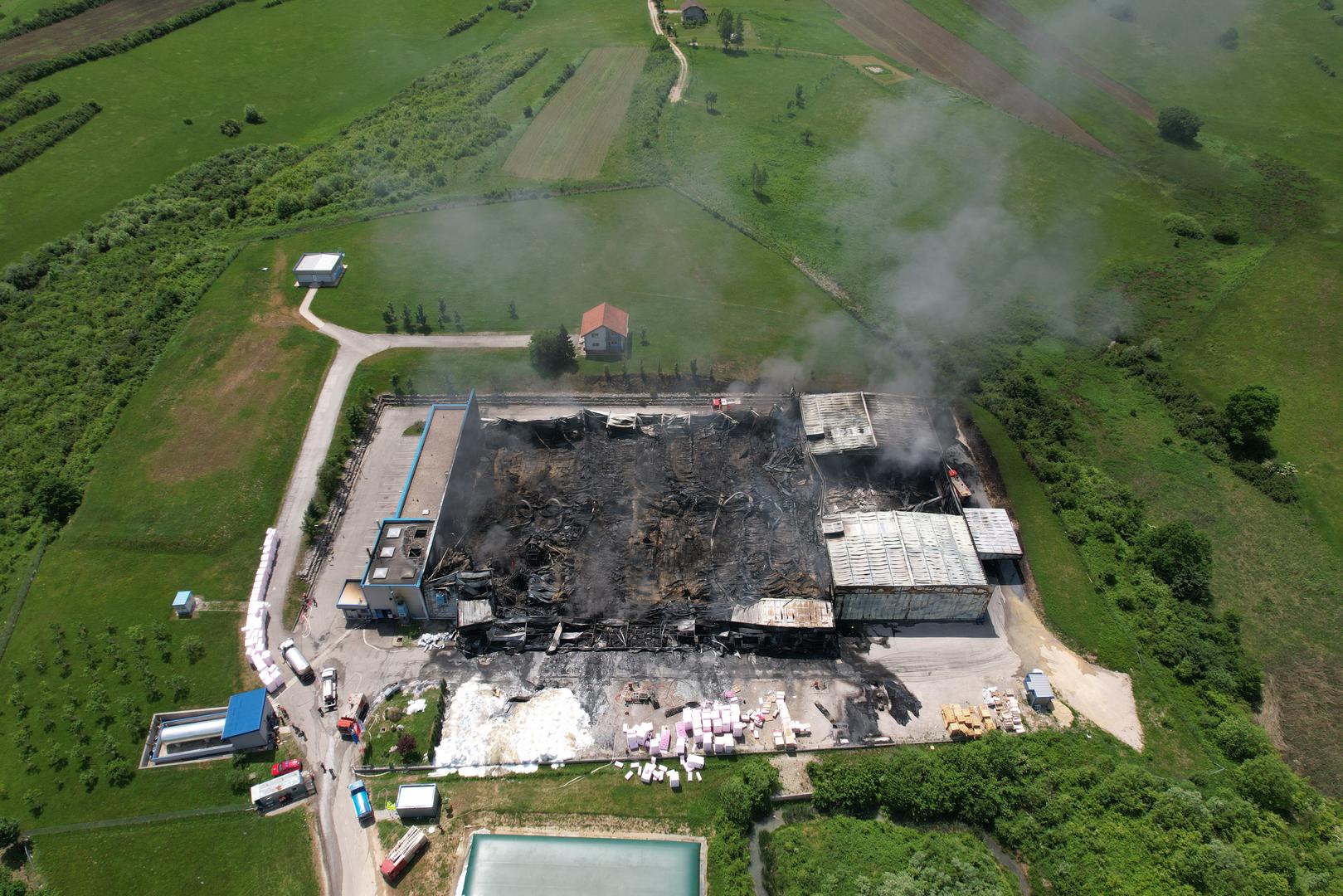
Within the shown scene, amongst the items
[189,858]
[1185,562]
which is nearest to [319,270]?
[189,858]

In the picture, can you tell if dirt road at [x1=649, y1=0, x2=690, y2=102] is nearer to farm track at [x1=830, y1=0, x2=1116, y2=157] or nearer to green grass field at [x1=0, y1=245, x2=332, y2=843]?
farm track at [x1=830, y1=0, x2=1116, y2=157]

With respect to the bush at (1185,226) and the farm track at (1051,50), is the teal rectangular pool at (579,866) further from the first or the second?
the farm track at (1051,50)

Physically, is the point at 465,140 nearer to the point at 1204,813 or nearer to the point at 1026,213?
the point at 1026,213

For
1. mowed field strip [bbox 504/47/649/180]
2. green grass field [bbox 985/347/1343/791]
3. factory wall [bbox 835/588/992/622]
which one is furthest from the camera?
mowed field strip [bbox 504/47/649/180]

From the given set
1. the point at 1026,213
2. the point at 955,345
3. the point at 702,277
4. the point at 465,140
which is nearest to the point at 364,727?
the point at 702,277

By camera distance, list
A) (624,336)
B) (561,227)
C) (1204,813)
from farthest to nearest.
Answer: (561,227) → (624,336) → (1204,813)

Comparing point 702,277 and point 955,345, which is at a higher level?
point 702,277

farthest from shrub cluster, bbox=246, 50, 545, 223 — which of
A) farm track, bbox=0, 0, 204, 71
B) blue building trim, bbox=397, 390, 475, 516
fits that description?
farm track, bbox=0, 0, 204, 71
